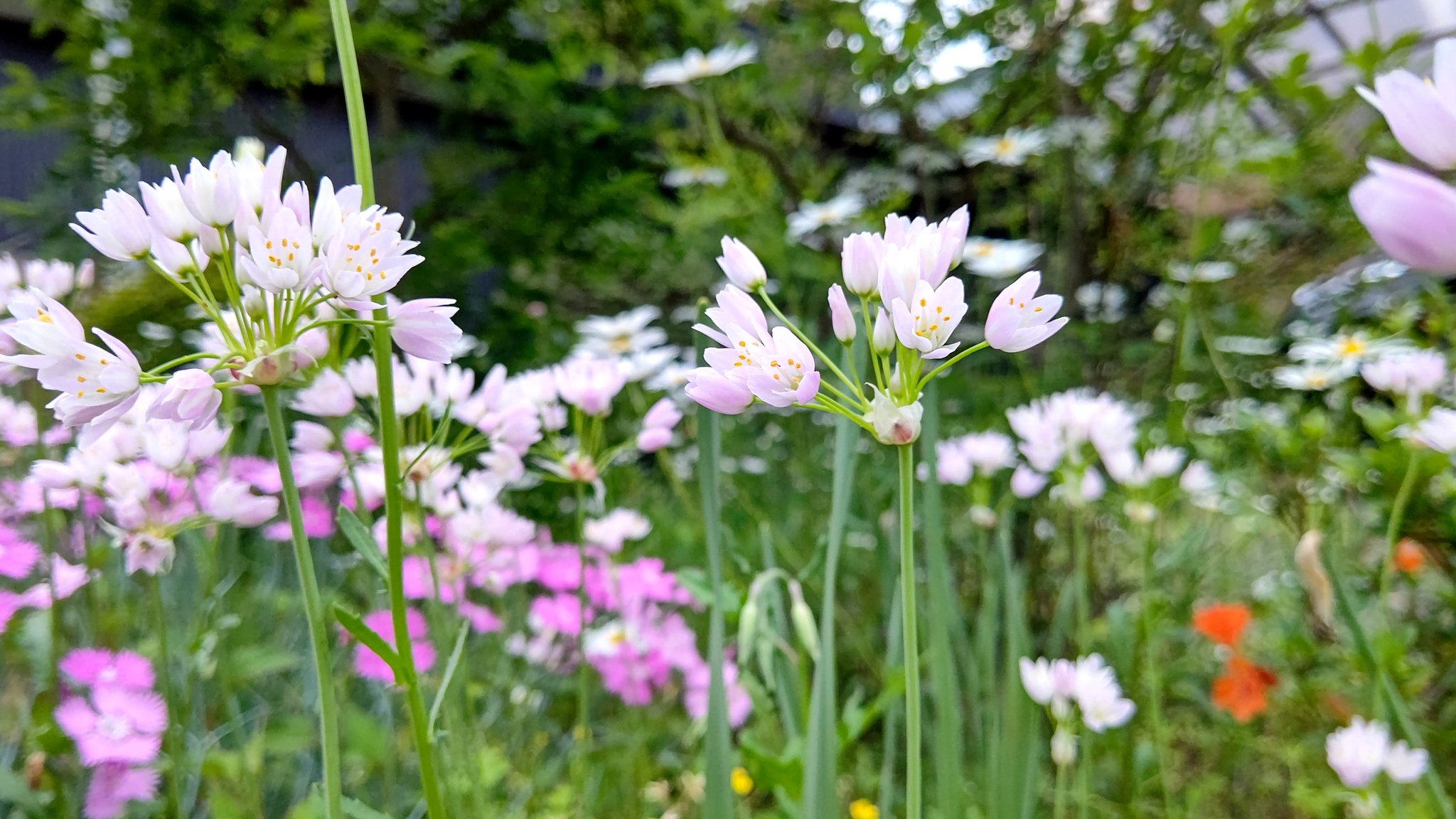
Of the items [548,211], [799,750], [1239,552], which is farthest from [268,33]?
[1239,552]

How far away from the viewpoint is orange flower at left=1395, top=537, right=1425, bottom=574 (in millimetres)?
1011

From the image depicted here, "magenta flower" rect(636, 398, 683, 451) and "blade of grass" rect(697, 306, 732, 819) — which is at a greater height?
"magenta flower" rect(636, 398, 683, 451)

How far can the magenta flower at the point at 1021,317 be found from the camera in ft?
1.04

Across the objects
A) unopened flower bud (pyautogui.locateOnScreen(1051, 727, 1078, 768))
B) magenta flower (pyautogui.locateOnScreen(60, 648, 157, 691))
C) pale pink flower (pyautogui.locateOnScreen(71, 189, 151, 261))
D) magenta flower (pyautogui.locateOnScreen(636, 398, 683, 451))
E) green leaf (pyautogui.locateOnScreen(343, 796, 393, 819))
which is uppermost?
pale pink flower (pyautogui.locateOnScreen(71, 189, 151, 261))

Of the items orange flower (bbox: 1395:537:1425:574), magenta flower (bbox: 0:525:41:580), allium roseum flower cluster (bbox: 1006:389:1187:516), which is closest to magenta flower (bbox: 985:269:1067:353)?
allium roseum flower cluster (bbox: 1006:389:1187:516)

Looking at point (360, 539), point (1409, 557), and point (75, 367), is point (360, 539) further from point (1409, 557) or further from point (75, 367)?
point (1409, 557)

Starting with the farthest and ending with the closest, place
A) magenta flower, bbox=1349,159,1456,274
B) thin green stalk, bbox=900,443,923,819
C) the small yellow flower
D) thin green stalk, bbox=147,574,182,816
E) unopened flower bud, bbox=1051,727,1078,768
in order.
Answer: the small yellow flower < unopened flower bud, bbox=1051,727,1078,768 < thin green stalk, bbox=147,574,182,816 < thin green stalk, bbox=900,443,923,819 < magenta flower, bbox=1349,159,1456,274

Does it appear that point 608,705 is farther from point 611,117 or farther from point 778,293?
point 611,117

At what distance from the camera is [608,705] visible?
1.28 meters

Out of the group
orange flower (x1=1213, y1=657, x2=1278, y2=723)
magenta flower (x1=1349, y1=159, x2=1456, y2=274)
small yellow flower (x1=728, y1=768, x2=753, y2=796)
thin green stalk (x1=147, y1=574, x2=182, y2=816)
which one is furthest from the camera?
orange flower (x1=1213, y1=657, x2=1278, y2=723)

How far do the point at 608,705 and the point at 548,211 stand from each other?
42.6 inches

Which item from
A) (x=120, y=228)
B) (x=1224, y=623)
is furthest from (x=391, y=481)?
(x=1224, y=623)

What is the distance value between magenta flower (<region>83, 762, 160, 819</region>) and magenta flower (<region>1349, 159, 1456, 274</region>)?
79 centimetres

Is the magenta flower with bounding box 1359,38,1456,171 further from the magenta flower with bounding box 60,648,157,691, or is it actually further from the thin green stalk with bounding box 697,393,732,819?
the magenta flower with bounding box 60,648,157,691
